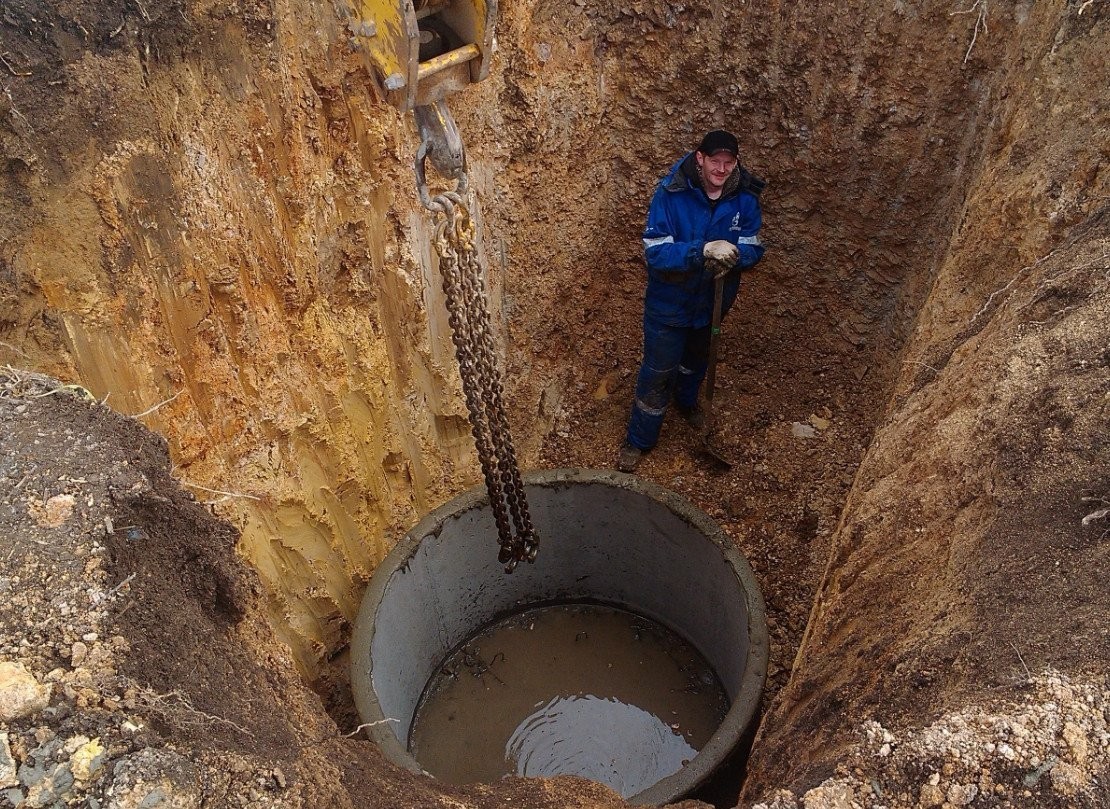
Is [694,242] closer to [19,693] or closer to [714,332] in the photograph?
[714,332]

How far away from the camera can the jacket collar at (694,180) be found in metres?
3.92

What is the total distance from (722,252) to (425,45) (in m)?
1.83

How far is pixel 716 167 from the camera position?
12.5 feet

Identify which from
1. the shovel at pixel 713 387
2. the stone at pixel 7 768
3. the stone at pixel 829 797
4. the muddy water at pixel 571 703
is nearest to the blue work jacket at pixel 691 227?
the shovel at pixel 713 387

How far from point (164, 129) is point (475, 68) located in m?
1.31

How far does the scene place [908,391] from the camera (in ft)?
11.0

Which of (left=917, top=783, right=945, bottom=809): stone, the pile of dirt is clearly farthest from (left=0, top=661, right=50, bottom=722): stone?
(left=917, top=783, right=945, bottom=809): stone

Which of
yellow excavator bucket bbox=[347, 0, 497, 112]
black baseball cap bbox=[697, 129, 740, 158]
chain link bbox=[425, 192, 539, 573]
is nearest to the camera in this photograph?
yellow excavator bucket bbox=[347, 0, 497, 112]

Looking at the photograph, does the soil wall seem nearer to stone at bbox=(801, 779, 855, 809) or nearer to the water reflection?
the water reflection

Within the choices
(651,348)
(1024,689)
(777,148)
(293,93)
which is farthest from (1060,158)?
(293,93)

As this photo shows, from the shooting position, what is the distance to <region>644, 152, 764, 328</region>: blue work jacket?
396 centimetres

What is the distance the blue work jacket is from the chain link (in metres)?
1.21

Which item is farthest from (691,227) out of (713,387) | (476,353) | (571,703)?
(571,703)

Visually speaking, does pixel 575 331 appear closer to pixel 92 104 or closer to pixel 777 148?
pixel 777 148
